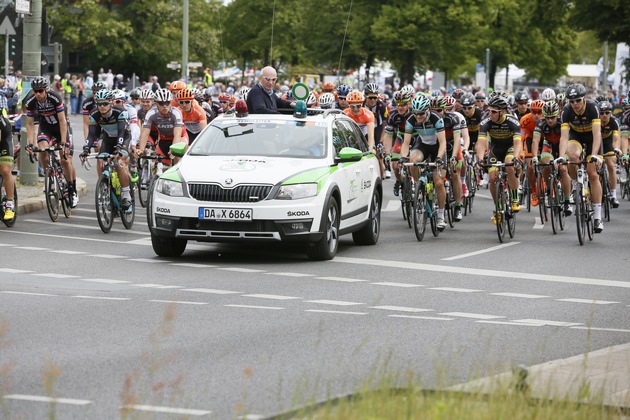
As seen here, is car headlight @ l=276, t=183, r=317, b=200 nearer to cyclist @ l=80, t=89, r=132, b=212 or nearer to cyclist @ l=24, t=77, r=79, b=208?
cyclist @ l=80, t=89, r=132, b=212

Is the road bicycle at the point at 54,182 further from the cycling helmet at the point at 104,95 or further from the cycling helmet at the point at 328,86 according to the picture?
the cycling helmet at the point at 328,86

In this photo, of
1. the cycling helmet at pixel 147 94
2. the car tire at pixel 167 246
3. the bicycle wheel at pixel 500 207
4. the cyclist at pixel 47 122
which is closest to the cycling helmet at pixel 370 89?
the cycling helmet at pixel 147 94

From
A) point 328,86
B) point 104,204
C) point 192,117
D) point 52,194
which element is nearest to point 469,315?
point 104,204

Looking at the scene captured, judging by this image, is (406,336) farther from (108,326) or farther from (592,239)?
(592,239)

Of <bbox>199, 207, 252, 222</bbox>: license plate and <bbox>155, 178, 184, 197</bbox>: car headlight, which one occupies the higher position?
<bbox>155, 178, 184, 197</bbox>: car headlight

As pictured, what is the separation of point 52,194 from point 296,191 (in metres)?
5.94

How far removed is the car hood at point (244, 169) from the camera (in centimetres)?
1455

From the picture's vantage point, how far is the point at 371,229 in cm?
1719

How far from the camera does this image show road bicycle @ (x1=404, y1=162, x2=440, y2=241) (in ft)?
58.8

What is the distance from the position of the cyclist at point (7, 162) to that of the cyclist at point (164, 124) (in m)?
1.70

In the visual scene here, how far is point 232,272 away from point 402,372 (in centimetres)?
595

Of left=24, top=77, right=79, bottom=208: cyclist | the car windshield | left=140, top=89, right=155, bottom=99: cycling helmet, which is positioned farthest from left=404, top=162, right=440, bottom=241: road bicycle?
left=140, top=89, right=155, bottom=99: cycling helmet

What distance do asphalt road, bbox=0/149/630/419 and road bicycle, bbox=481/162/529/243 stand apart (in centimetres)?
29

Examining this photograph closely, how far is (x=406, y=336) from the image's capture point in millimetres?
9898
